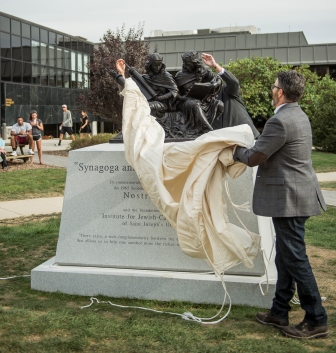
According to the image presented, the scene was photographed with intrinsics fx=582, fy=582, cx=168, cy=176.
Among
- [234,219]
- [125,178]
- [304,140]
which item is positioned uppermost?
[304,140]

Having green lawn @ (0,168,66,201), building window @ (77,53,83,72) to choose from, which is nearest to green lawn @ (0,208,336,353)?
green lawn @ (0,168,66,201)

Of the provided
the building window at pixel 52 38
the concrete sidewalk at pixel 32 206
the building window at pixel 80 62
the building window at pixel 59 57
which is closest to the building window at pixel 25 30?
the building window at pixel 52 38

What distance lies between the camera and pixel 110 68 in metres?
25.5

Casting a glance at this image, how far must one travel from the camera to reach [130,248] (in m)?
5.85

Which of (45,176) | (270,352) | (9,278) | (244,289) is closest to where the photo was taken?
(270,352)

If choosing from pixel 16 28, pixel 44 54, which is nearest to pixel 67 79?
pixel 44 54

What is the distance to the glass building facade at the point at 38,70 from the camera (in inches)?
1258

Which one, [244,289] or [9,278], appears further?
[9,278]

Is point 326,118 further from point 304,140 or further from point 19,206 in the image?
point 304,140

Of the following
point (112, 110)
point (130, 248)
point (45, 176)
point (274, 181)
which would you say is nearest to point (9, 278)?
point (130, 248)

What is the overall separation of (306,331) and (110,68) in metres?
22.1

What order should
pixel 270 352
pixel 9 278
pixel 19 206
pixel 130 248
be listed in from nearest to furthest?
pixel 270 352 < pixel 130 248 < pixel 9 278 < pixel 19 206

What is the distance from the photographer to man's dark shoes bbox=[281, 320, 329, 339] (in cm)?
452

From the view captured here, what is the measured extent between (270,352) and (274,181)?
127 cm
